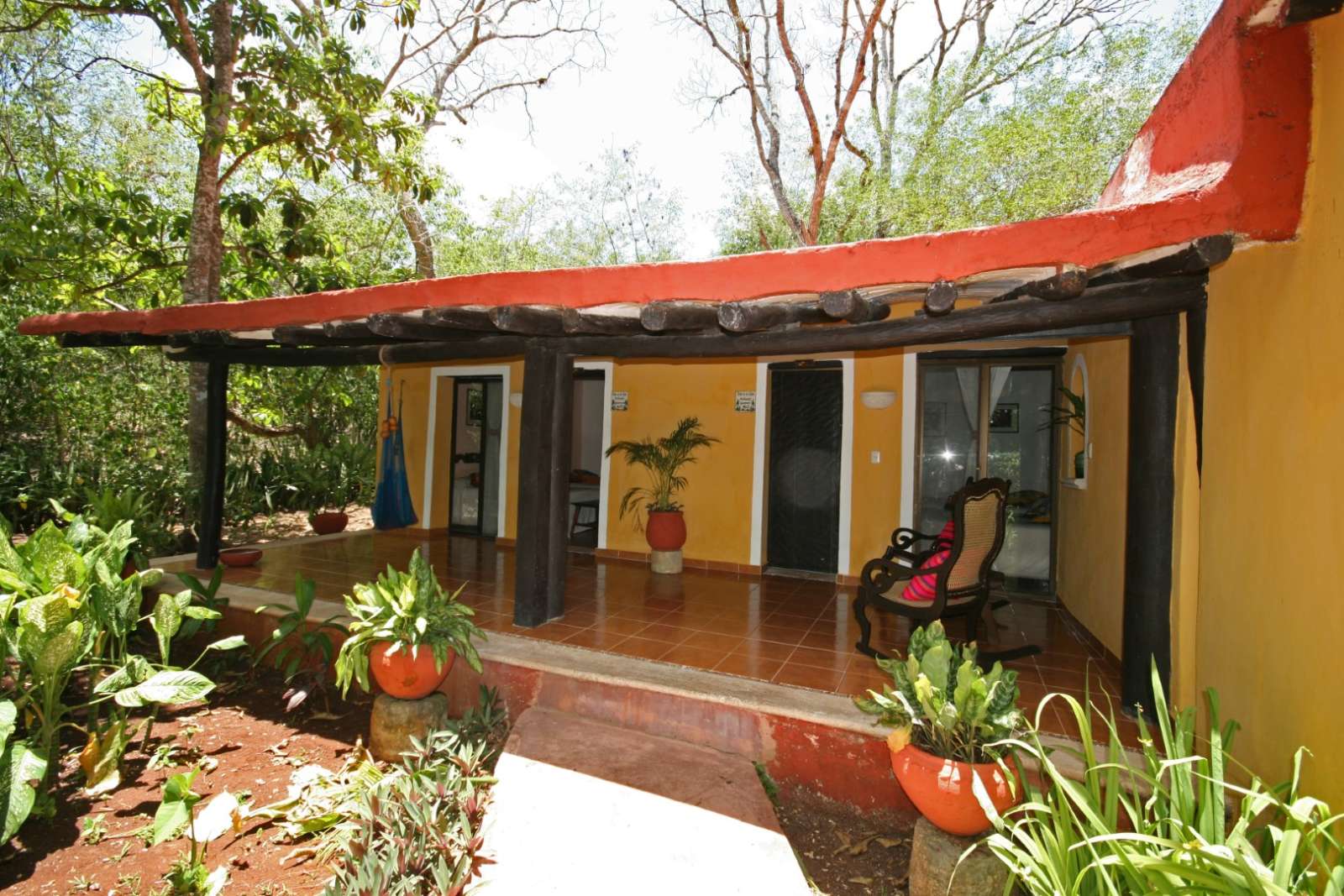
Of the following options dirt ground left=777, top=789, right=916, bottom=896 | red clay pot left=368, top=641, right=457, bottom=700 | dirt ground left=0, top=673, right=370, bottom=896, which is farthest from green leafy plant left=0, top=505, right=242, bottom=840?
dirt ground left=777, top=789, right=916, bottom=896

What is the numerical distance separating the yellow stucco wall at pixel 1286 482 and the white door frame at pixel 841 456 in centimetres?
353

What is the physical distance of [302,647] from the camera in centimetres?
425

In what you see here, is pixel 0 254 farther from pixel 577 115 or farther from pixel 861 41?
pixel 861 41

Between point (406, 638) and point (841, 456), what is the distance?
4.21 metres

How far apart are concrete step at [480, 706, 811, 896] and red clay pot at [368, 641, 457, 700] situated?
0.52 meters

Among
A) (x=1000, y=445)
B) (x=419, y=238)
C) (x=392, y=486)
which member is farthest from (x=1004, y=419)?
(x=419, y=238)

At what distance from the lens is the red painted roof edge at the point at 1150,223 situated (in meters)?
2.07

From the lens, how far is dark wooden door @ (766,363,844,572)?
6348 mm

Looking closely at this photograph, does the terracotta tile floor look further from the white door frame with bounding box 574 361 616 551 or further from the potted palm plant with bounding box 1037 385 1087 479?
the potted palm plant with bounding box 1037 385 1087 479

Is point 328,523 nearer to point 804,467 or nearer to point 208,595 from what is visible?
point 208,595

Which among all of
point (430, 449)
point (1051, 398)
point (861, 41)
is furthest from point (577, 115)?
point (1051, 398)

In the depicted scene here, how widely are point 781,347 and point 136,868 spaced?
3.71 meters

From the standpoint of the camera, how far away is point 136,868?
259 cm

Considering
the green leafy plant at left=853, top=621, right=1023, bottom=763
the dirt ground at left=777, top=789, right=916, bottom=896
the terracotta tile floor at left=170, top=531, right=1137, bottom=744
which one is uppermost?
the green leafy plant at left=853, top=621, right=1023, bottom=763
